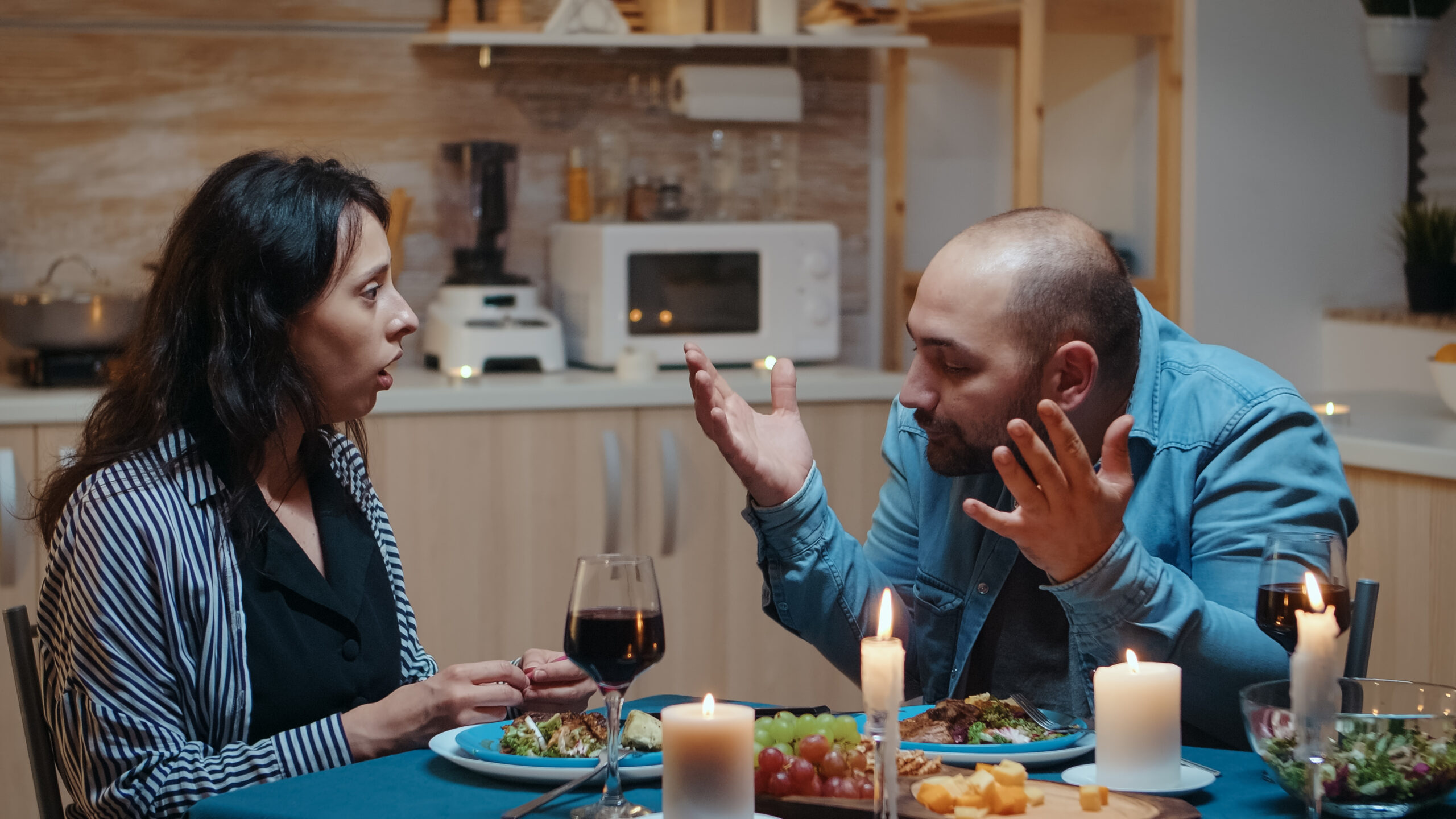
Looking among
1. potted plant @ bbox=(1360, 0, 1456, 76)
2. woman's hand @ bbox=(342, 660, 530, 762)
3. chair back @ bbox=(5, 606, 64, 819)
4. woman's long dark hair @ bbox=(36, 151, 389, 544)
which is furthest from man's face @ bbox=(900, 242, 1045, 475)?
potted plant @ bbox=(1360, 0, 1456, 76)

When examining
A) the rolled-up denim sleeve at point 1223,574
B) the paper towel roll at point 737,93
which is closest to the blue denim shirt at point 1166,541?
the rolled-up denim sleeve at point 1223,574

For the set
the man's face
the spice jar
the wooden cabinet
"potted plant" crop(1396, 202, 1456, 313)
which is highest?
the spice jar

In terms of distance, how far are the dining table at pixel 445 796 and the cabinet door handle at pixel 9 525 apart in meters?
1.75

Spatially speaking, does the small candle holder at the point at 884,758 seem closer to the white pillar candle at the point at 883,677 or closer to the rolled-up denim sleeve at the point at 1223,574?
the white pillar candle at the point at 883,677

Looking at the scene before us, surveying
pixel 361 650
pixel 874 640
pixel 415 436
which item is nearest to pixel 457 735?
pixel 361 650

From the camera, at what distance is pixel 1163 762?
118cm

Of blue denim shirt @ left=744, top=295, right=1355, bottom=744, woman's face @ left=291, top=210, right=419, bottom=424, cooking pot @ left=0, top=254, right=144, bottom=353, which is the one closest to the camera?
blue denim shirt @ left=744, top=295, right=1355, bottom=744

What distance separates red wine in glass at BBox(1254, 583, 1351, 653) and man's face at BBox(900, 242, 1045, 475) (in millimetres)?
422

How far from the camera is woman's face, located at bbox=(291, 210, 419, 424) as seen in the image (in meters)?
1.66

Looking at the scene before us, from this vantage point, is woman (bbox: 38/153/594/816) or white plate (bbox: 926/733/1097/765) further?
woman (bbox: 38/153/594/816)

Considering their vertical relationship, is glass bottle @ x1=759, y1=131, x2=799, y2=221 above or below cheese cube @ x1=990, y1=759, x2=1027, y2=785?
above

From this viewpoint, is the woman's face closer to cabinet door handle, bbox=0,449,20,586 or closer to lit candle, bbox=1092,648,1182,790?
lit candle, bbox=1092,648,1182,790

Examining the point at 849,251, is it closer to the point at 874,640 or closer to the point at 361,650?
the point at 361,650

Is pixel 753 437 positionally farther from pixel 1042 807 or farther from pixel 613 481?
pixel 613 481
